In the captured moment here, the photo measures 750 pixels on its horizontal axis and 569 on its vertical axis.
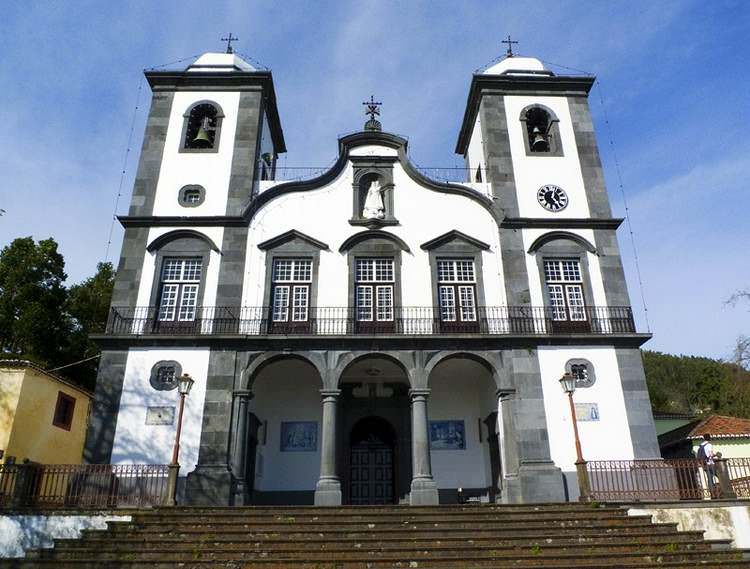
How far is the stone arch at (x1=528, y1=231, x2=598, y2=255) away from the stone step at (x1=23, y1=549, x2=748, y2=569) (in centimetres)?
922

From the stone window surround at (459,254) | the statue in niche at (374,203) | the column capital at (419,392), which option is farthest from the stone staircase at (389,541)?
the statue in niche at (374,203)

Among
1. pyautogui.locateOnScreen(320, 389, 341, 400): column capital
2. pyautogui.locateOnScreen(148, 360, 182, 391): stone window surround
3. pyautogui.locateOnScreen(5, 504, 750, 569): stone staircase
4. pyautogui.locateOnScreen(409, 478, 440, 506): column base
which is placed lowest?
pyautogui.locateOnScreen(5, 504, 750, 569): stone staircase

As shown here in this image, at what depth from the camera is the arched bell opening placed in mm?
16828

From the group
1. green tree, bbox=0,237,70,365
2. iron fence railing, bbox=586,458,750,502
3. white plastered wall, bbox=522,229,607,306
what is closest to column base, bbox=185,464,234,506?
iron fence railing, bbox=586,458,750,502

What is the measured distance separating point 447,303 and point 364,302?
2.31 m

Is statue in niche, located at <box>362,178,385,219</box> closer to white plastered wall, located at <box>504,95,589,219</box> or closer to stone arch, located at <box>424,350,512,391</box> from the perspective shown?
white plastered wall, located at <box>504,95,589,219</box>

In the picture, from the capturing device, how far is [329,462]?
14625 mm

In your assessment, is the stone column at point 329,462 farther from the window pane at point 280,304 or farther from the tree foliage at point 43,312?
the tree foliage at point 43,312

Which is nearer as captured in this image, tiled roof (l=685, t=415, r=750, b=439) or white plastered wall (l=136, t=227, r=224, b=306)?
white plastered wall (l=136, t=227, r=224, b=306)

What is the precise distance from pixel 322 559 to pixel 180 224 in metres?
11.0

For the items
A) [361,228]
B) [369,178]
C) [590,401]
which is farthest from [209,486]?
[369,178]

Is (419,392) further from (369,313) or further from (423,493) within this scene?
(369,313)

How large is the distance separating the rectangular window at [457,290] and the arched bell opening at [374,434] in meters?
2.17

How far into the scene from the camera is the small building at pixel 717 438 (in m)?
18.0
